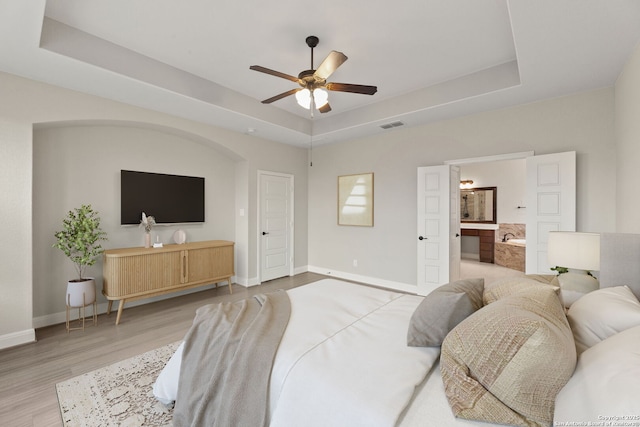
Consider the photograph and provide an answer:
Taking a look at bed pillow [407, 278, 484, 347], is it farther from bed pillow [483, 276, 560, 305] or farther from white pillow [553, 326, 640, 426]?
white pillow [553, 326, 640, 426]

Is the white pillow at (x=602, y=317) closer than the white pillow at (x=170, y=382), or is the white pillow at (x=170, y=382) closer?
the white pillow at (x=602, y=317)

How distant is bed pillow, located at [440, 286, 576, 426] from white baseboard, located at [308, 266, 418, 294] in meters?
3.56

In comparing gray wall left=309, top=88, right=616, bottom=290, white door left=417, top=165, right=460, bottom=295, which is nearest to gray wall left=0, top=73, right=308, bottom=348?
gray wall left=309, top=88, right=616, bottom=290

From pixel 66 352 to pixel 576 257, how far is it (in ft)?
15.0

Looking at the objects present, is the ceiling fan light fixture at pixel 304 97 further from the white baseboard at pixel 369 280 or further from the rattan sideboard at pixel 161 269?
the white baseboard at pixel 369 280

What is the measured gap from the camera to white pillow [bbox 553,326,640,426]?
72 cm

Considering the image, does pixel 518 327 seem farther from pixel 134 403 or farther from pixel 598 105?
pixel 598 105

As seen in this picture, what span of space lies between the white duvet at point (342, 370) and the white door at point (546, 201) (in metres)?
2.56

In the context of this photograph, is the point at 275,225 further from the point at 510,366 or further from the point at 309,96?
the point at 510,366

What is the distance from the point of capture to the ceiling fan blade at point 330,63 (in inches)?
88.1

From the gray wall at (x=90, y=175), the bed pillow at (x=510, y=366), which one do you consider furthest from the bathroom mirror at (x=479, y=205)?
the bed pillow at (x=510, y=366)

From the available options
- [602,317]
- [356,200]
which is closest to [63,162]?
[356,200]

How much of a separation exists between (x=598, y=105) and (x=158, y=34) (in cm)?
467

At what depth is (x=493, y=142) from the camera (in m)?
3.79
